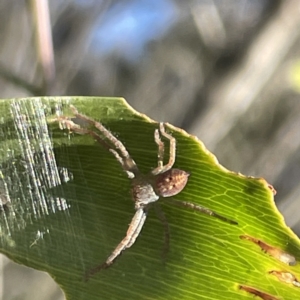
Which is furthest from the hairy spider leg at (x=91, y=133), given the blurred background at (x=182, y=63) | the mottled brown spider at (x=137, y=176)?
the blurred background at (x=182, y=63)

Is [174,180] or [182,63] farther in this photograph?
[182,63]

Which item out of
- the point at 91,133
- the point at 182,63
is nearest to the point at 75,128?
the point at 91,133

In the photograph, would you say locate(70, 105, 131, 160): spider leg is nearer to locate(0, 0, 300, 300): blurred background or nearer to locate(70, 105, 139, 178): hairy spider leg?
locate(70, 105, 139, 178): hairy spider leg

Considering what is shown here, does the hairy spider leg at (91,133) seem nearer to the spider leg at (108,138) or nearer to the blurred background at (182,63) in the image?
the spider leg at (108,138)

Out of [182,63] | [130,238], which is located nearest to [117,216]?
[130,238]

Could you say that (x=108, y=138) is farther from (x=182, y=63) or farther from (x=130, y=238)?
(x=182, y=63)

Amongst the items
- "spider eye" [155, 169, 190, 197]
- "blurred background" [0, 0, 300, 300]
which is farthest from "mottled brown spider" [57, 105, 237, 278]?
"blurred background" [0, 0, 300, 300]
